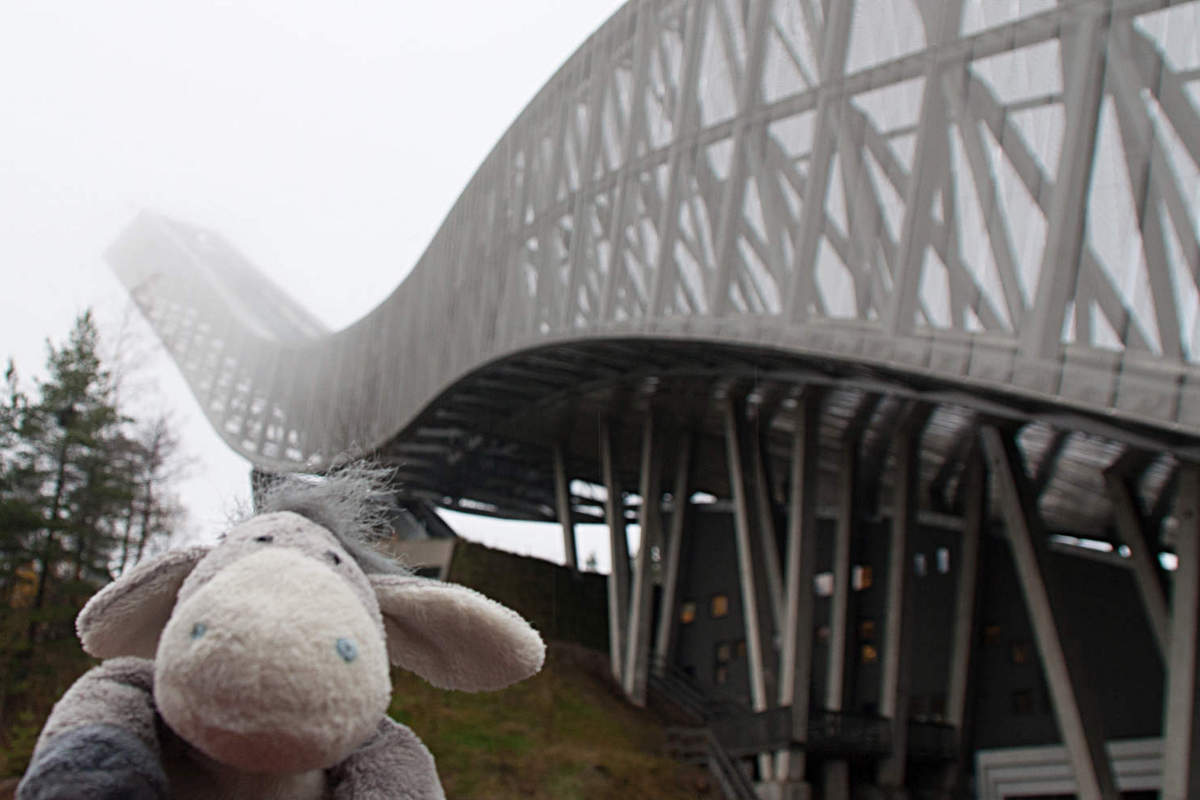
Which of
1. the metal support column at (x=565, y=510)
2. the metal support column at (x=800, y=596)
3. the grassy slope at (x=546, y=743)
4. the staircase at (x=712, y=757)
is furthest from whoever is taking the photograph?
the metal support column at (x=565, y=510)

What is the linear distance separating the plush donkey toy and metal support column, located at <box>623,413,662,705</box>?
30.3 m

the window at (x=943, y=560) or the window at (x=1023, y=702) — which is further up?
the window at (x=943, y=560)

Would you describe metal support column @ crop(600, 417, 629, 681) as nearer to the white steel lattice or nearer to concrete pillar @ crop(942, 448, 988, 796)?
the white steel lattice

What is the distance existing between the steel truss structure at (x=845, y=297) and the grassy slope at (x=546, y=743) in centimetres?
282

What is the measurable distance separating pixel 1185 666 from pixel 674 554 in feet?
67.1

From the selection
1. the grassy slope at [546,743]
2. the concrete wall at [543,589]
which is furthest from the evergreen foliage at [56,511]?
the concrete wall at [543,589]

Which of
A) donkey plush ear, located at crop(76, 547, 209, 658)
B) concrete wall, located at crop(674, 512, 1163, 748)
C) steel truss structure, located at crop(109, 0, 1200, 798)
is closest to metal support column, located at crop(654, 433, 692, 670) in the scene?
steel truss structure, located at crop(109, 0, 1200, 798)

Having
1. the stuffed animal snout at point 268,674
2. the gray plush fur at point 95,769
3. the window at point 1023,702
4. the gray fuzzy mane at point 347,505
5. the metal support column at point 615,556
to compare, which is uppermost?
the gray fuzzy mane at point 347,505

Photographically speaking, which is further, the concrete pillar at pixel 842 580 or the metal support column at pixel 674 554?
the metal support column at pixel 674 554

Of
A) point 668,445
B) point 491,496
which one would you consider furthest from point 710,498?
point 491,496

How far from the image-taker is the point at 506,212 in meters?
31.9

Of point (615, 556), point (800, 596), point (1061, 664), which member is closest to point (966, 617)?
point (800, 596)

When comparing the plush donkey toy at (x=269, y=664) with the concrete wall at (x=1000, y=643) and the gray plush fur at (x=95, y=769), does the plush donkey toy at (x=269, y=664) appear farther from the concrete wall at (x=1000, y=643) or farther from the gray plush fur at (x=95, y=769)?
the concrete wall at (x=1000, y=643)

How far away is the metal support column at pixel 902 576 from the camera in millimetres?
26000
